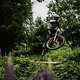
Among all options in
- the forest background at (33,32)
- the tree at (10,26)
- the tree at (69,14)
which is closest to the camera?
the forest background at (33,32)

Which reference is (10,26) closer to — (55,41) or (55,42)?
(55,42)

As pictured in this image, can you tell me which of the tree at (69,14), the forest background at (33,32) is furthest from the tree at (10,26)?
the tree at (69,14)

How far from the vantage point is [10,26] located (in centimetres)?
2917

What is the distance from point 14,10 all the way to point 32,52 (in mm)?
10193

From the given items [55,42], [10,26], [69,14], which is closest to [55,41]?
[55,42]

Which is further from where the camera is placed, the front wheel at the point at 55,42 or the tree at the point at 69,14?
the tree at the point at 69,14

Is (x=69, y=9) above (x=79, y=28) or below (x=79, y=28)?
above

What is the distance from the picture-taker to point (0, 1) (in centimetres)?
3122

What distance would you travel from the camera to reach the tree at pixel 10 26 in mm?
29578

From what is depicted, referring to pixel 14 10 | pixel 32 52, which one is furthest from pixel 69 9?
pixel 14 10

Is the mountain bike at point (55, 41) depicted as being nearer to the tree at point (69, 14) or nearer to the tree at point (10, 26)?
the tree at point (69, 14)

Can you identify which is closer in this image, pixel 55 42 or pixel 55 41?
pixel 55 41

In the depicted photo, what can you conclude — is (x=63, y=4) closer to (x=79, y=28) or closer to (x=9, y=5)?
(x=79, y=28)

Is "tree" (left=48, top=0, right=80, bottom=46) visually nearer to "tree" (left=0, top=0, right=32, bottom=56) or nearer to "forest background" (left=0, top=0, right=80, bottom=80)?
"forest background" (left=0, top=0, right=80, bottom=80)
